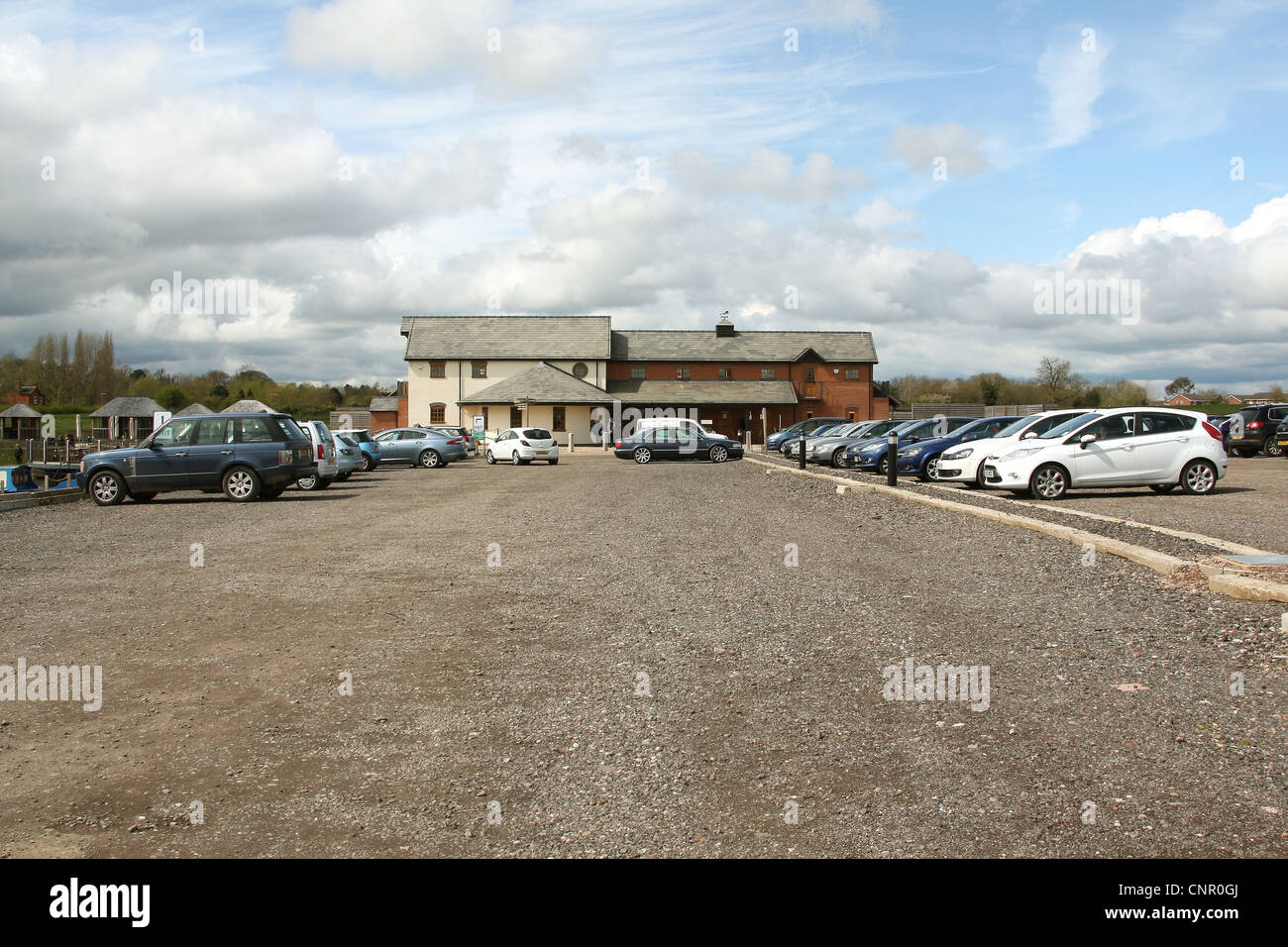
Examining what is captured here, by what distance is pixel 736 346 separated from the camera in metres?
79.6

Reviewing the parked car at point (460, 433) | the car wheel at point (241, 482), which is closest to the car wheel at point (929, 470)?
the car wheel at point (241, 482)

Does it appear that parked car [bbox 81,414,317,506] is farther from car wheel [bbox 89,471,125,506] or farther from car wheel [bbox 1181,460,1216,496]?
car wheel [bbox 1181,460,1216,496]

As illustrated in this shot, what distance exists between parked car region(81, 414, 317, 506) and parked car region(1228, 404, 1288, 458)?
34377 millimetres

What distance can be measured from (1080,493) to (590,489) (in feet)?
35.5

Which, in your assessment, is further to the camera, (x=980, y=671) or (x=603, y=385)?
(x=603, y=385)

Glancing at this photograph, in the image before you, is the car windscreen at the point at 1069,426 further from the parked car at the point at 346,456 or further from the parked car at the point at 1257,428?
the parked car at the point at 1257,428

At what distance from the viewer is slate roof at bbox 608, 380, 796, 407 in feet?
241

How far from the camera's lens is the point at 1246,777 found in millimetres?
4027

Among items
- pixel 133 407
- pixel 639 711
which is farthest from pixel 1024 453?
pixel 133 407

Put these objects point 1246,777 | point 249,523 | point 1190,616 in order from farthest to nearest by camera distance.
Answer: point 249,523, point 1190,616, point 1246,777

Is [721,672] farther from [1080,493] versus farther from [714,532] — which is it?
[1080,493]
